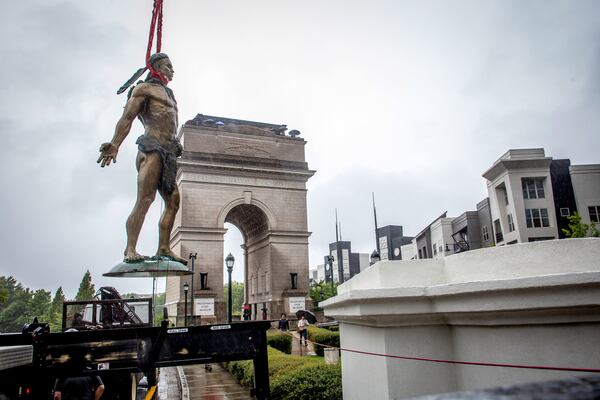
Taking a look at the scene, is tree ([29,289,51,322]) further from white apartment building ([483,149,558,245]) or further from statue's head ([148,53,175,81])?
statue's head ([148,53,175,81])

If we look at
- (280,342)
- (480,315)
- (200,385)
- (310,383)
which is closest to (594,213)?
(280,342)

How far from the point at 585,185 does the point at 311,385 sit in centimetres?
4013

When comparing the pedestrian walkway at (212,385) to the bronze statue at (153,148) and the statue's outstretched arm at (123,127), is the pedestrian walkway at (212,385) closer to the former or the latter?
the bronze statue at (153,148)

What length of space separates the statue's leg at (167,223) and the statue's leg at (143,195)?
0.29 meters

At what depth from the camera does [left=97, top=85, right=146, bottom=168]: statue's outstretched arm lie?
5293 mm

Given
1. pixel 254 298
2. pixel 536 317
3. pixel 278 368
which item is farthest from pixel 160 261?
pixel 254 298

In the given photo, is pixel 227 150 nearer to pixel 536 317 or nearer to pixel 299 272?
pixel 299 272

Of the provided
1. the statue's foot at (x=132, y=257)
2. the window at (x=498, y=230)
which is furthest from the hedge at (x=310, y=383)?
the window at (x=498, y=230)

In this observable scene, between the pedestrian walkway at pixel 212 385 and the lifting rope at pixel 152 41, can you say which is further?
the pedestrian walkway at pixel 212 385

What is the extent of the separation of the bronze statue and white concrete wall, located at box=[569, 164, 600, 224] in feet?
137

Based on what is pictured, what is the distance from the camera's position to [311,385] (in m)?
8.38

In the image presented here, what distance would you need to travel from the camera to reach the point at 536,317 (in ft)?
8.61

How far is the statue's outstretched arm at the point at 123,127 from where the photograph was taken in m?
5.29

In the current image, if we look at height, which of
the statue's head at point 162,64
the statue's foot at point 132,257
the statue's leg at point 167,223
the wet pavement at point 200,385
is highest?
the statue's head at point 162,64
